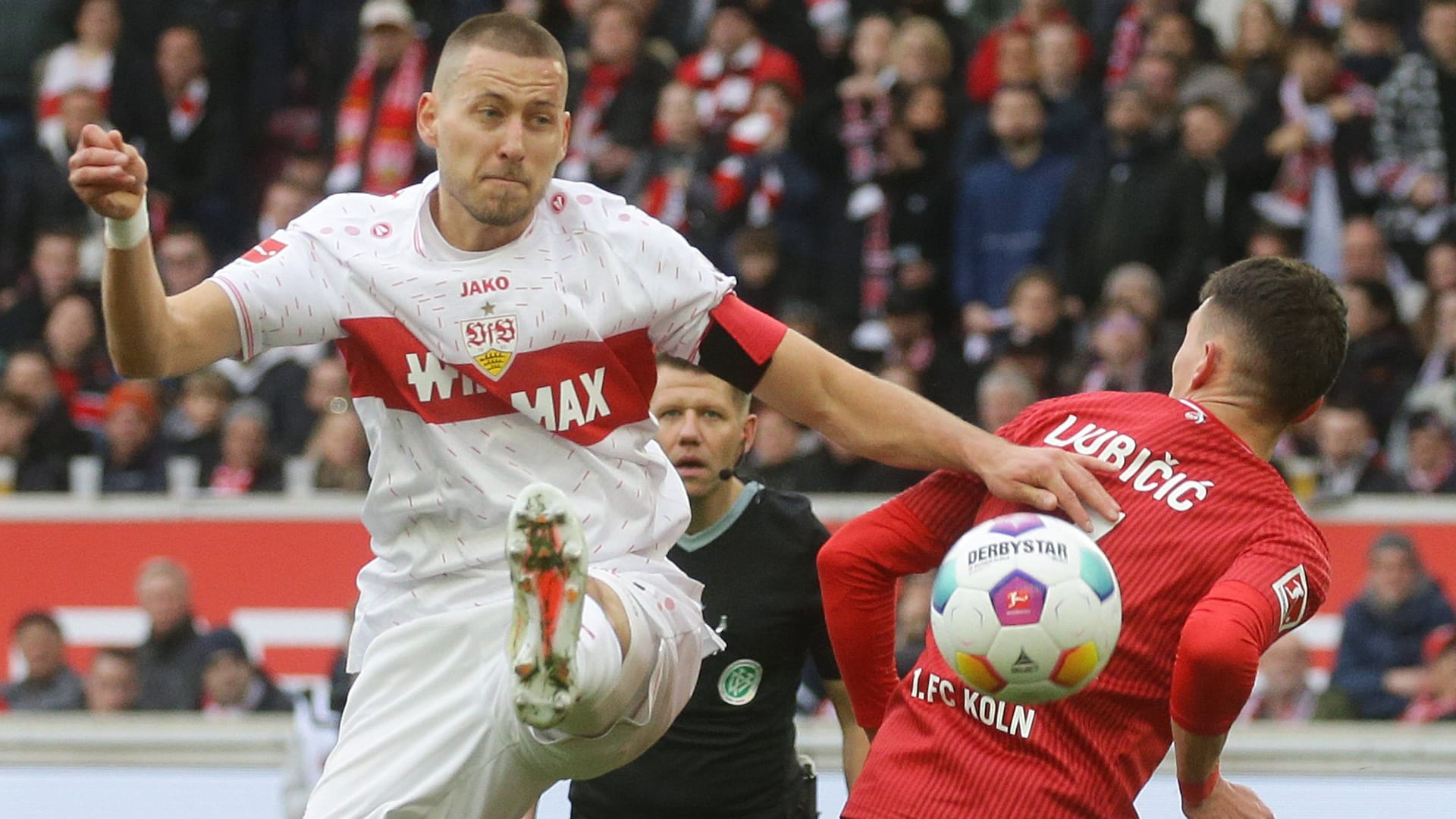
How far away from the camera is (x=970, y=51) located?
1182 centimetres

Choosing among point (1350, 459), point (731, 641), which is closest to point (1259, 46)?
point (1350, 459)

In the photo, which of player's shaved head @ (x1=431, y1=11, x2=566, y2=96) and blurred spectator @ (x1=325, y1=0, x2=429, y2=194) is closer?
player's shaved head @ (x1=431, y1=11, x2=566, y2=96)

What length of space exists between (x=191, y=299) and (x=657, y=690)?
1.23 m

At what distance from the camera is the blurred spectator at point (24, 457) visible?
1050 cm

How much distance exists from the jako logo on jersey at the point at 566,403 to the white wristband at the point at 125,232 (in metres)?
0.80

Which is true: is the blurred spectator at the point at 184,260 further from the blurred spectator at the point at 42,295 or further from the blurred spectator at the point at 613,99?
the blurred spectator at the point at 613,99

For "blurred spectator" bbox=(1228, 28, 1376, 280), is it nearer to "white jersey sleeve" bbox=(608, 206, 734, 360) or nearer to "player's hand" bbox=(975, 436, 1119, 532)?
"white jersey sleeve" bbox=(608, 206, 734, 360)

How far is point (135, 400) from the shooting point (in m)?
11.0

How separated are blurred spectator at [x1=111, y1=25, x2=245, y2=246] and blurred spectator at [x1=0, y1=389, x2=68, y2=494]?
6.32 feet

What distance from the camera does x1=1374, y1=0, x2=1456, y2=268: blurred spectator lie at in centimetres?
1038

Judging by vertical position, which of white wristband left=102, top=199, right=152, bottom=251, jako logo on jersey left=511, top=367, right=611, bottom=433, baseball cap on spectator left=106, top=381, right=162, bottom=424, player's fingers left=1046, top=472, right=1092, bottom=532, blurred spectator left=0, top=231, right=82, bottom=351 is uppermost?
white wristband left=102, top=199, right=152, bottom=251

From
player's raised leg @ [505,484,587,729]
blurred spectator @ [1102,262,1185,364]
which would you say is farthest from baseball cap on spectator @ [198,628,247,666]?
player's raised leg @ [505,484,587,729]

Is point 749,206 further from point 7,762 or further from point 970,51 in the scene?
point 7,762

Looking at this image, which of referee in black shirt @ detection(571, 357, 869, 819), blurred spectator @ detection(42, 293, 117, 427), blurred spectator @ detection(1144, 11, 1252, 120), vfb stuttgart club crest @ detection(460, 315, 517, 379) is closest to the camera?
vfb stuttgart club crest @ detection(460, 315, 517, 379)
